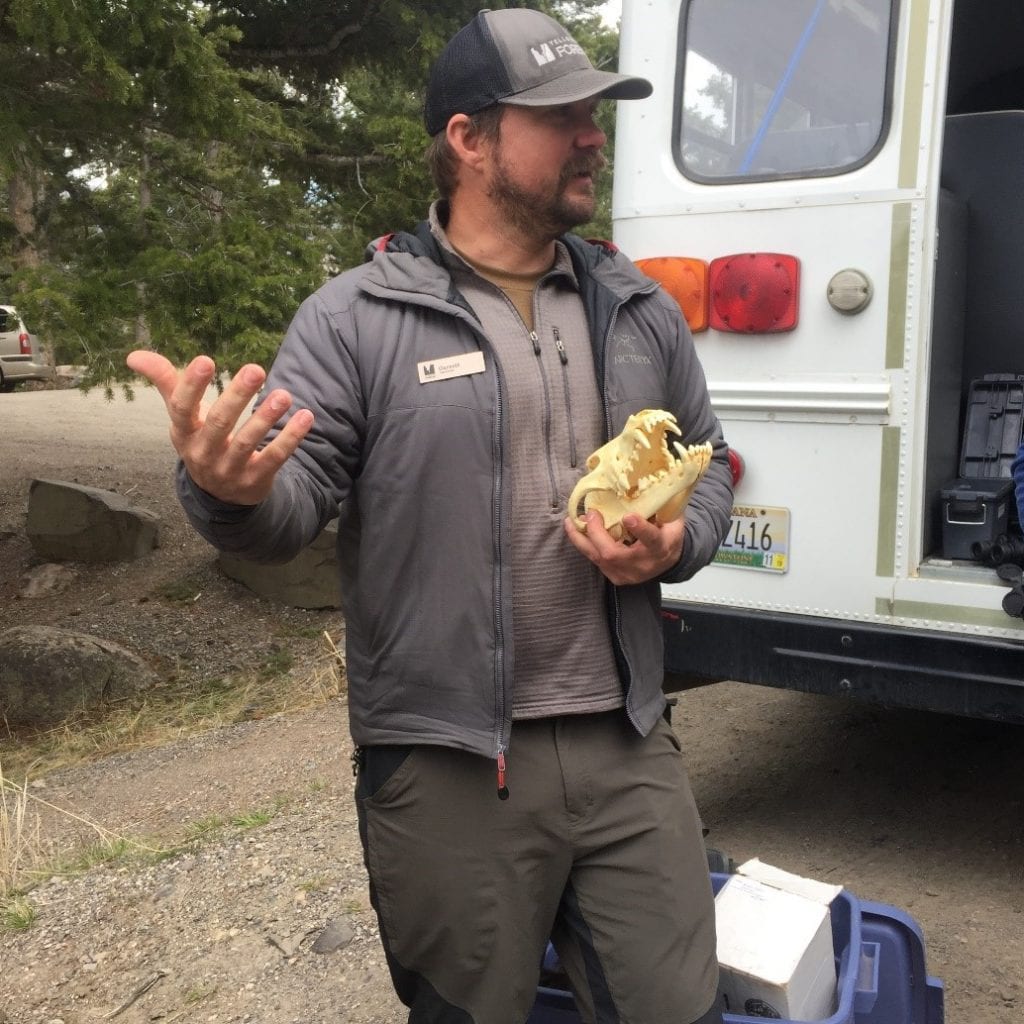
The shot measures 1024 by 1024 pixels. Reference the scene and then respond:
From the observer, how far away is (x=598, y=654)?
2.11m

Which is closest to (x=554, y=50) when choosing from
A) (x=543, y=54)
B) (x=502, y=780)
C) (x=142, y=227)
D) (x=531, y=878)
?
(x=543, y=54)

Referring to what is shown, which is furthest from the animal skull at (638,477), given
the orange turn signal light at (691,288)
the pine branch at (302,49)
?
the pine branch at (302,49)

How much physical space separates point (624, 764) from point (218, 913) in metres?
1.89

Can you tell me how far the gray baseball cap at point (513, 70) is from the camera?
208 cm

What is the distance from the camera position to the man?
2.00 metres

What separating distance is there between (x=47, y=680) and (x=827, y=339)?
5.06 m

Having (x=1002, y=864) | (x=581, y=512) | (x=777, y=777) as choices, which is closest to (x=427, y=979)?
(x=581, y=512)

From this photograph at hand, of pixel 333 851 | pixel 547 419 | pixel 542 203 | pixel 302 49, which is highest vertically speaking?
pixel 302 49

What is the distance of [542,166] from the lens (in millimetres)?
2115

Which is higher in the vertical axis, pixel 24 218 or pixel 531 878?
pixel 24 218

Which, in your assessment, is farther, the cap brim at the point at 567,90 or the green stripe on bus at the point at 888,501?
the green stripe on bus at the point at 888,501

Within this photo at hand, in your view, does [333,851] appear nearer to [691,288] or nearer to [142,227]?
[691,288]

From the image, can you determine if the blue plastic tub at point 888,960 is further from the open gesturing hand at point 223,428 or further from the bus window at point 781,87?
the bus window at point 781,87

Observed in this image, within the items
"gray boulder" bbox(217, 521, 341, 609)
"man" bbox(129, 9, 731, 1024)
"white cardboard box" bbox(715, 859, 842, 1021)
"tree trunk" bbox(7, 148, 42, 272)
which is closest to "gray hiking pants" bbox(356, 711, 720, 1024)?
"man" bbox(129, 9, 731, 1024)
